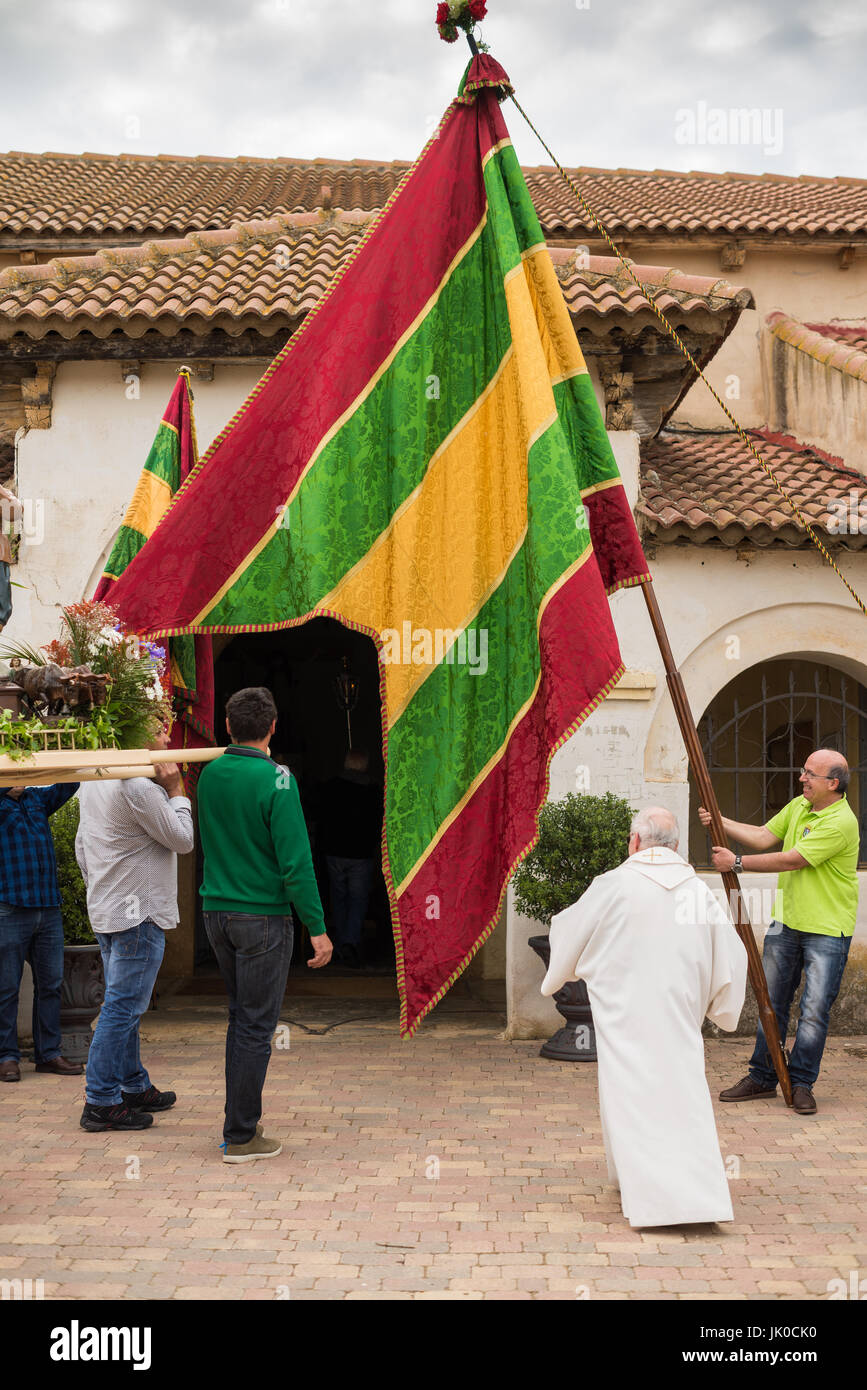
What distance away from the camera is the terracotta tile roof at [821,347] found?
1075 cm

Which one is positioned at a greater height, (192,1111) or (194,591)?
(194,591)

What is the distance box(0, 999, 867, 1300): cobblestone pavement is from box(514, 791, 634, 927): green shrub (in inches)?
39.7

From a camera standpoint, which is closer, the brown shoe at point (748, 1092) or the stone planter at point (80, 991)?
the brown shoe at point (748, 1092)

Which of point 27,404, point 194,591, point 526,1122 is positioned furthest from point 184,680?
point 27,404

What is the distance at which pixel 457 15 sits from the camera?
168 inches

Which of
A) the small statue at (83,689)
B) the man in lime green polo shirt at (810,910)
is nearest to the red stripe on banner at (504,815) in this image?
the small statue at (83,689)

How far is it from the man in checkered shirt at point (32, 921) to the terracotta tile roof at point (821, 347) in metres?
7.68

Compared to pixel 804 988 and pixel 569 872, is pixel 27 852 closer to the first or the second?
pixel 569 872

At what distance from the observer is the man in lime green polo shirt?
6.46m

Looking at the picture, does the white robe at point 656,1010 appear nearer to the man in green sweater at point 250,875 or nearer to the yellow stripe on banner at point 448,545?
the man in green sweater at point 250,875

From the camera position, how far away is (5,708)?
3920 millimetres

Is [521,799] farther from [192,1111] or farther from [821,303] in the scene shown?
[821,303]

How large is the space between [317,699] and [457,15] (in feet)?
28.3

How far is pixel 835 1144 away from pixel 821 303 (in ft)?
37.2
